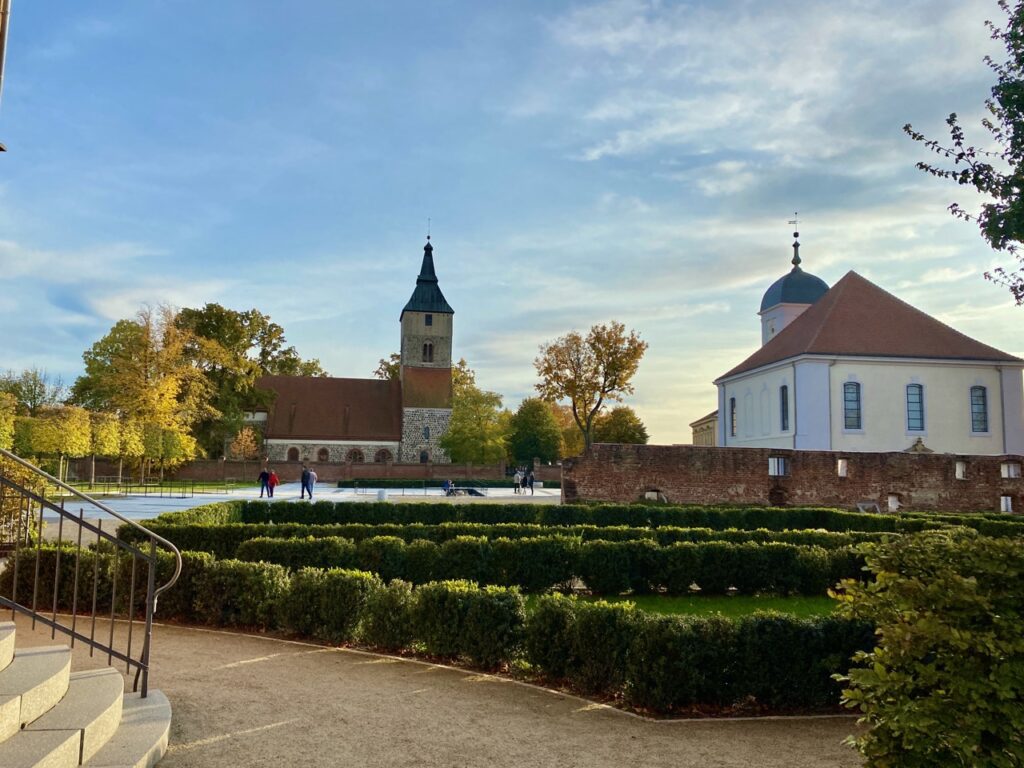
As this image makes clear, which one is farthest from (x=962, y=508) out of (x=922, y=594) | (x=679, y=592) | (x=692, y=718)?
(x=922, y=594)

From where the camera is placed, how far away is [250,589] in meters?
8.95

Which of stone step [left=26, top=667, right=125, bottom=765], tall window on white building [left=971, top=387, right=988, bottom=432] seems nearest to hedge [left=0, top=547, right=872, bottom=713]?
stone step [left=26, top=667, right=125, bottom=765]

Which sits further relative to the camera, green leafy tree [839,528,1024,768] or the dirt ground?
the dirt ground

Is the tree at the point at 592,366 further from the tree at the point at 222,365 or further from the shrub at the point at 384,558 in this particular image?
the shrub at the point at 384,558

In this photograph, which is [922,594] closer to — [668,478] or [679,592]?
[679,592]

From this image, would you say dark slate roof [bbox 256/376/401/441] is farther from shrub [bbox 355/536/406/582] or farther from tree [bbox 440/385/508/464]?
shrub [bbox 355/536/406/582]

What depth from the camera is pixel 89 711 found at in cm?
466

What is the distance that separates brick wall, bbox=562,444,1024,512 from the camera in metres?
26.4

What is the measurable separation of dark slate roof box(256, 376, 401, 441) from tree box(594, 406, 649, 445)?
1759cm

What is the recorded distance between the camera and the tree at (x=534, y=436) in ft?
210

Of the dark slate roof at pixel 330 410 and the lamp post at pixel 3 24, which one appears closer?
the lamp post at pixel 3 24

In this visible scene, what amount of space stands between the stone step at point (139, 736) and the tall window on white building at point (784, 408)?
34.9 meters

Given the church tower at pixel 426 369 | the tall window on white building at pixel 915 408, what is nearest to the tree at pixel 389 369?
the church tower at pixel 426 369

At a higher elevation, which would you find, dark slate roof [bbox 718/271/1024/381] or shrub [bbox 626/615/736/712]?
dark slate roof [bbox 718/271/1024/381]
